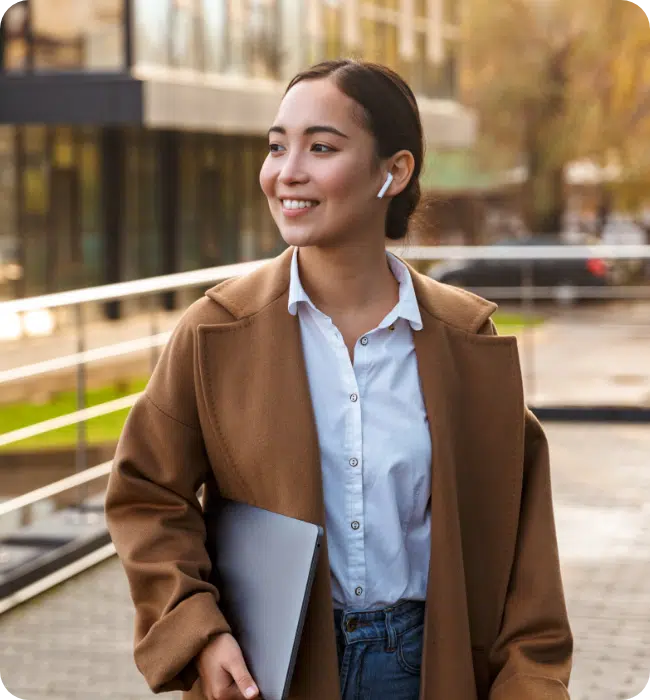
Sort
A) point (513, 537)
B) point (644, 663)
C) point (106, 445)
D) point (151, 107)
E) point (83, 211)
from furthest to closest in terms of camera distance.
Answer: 1. point (83, 211)
2. point (151, 107)
3. point (106, 445)
4. point (644, 663)
5. point (513, 537)

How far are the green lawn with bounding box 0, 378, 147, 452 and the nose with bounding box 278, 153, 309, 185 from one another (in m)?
9.80

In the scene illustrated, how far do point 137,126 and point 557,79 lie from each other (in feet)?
59.3

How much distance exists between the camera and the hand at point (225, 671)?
2.34 meters

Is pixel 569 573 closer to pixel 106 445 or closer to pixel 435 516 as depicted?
pixel 435 516

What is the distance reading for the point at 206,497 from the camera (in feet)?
8.39

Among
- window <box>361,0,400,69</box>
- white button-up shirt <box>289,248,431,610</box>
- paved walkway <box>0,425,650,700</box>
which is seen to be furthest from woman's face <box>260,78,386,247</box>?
window <box>361,0,400,69</box>

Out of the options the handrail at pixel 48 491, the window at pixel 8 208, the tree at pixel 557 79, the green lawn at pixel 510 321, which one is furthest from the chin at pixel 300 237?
the tree at pixel 557 79

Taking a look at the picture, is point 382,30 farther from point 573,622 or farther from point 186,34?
point 573,622

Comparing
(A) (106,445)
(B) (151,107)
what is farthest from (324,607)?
(B) (151,107)

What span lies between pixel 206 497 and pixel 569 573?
4973 mm

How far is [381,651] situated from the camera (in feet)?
8.07

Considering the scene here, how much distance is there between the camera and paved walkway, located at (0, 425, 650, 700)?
5.68 meters

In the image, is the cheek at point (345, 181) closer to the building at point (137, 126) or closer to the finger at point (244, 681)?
the finger at point (244, 681)

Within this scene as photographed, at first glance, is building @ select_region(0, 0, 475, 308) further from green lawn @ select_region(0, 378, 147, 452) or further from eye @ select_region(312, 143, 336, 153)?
eye @ select_region(312, 143, 336, 153)
